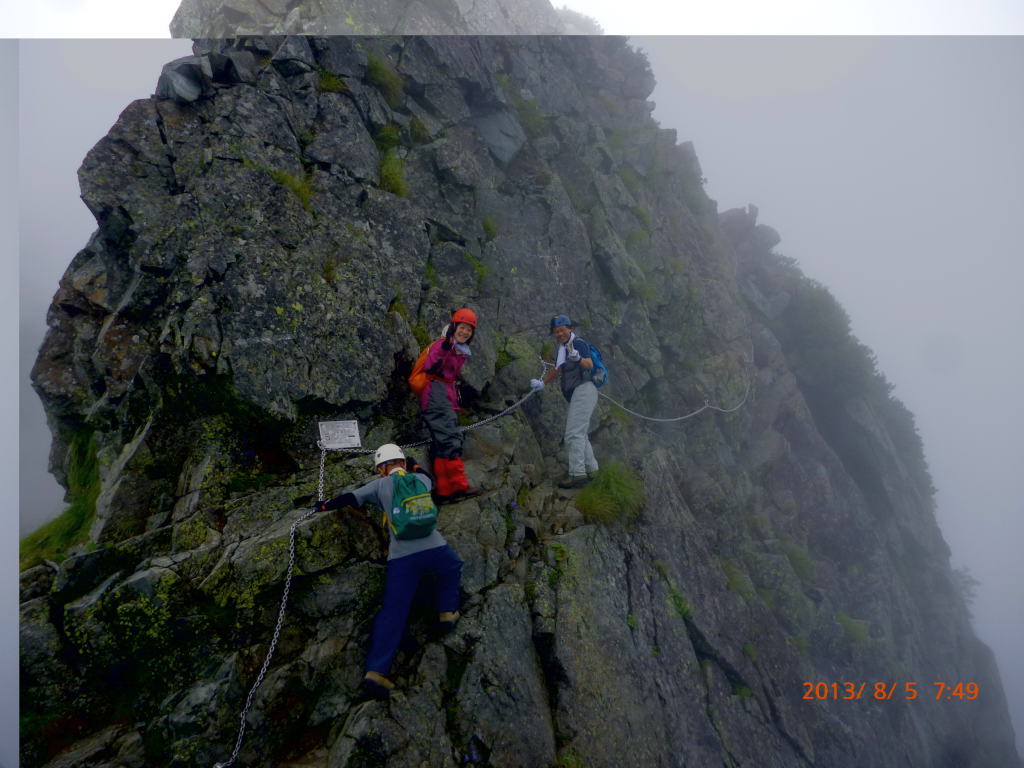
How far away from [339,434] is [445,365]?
2.12m

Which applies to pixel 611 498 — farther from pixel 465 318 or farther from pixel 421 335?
pixel 421 335

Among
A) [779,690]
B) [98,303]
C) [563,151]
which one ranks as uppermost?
[563,151]

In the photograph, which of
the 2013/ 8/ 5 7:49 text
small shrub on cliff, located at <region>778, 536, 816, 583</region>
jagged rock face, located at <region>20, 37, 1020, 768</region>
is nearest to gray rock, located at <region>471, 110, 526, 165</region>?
jagged rock face, located at <region>20, 37, 1020, 768</region>

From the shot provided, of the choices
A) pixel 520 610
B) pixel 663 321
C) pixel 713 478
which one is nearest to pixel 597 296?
pixel 663 321

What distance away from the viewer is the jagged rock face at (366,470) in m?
5.66

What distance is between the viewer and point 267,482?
7.18 m

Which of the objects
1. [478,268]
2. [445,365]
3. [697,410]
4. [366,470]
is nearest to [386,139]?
[478,268]

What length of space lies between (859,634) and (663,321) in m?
12.5

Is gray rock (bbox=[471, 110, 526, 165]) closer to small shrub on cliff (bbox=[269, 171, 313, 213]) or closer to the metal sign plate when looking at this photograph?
small shrub on cliff (bbox=[269, 171, 313, 213])

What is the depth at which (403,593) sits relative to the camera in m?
6.06

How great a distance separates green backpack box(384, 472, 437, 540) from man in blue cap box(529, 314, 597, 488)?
439cm

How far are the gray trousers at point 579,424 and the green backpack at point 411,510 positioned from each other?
4.57m

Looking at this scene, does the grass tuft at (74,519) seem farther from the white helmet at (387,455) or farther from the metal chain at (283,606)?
the white helmet at (387,455)

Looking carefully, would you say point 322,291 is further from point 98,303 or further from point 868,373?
point 868,373
